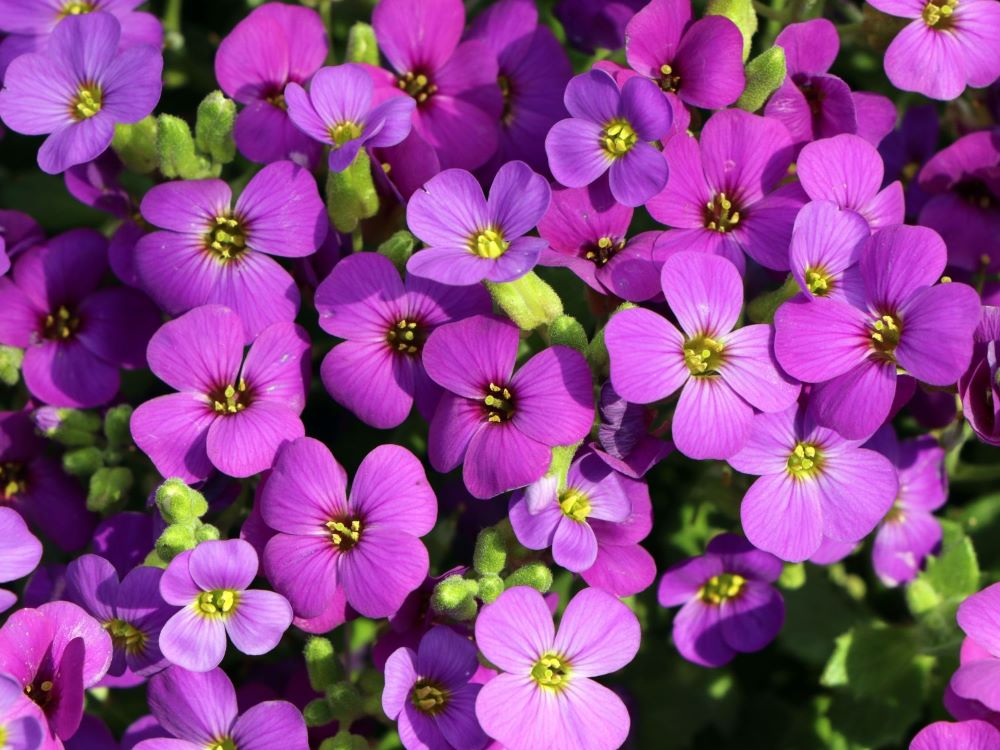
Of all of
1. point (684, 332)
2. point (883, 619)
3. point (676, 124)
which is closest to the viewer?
point (684, 332)

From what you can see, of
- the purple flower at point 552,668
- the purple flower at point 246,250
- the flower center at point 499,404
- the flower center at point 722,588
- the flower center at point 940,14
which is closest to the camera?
the purple flower at point 552,668

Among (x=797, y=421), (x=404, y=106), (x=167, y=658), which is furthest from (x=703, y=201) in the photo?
(x=167, y=658)

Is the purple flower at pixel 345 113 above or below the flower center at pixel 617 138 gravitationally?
below

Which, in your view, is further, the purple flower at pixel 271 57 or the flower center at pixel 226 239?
the purple flower at pixel 271 57

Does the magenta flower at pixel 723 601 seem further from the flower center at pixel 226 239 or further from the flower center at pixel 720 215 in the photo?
the flower center at pixel 226 239

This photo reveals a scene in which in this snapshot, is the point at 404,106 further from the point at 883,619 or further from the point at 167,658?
the point at 883,619

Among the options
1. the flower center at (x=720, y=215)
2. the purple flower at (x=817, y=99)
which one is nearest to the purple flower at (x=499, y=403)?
the flower center at (x=720, y=215)

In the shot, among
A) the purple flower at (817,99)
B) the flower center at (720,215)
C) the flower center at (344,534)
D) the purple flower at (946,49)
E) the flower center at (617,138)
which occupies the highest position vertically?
the purple flower at (946,49)
